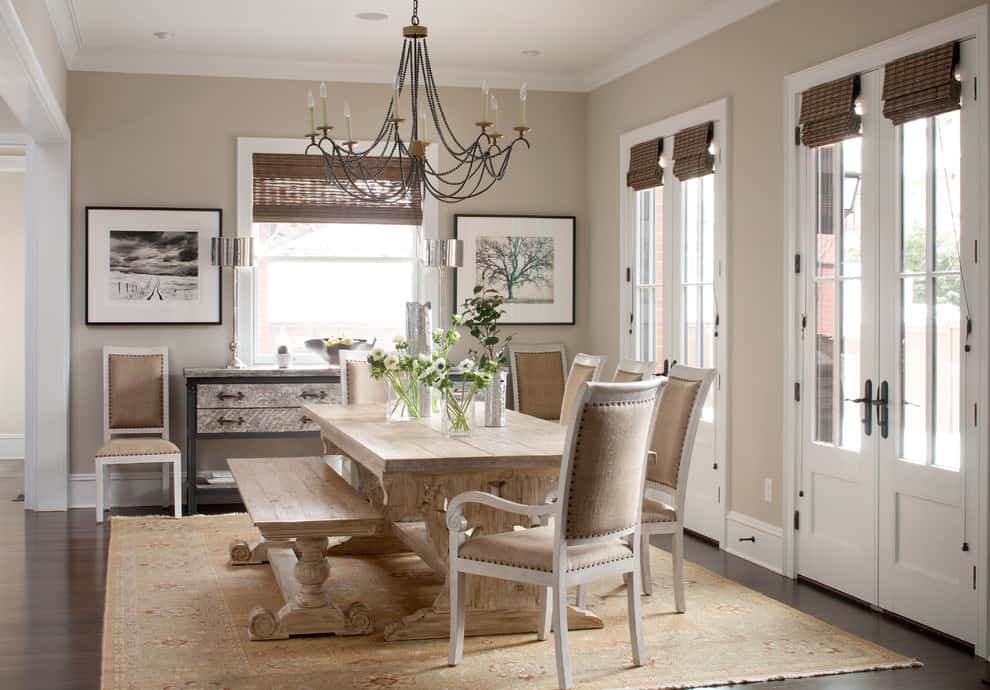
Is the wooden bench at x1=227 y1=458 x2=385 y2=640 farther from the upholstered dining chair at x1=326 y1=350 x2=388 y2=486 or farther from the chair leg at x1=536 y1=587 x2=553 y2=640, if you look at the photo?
the upholstered dining chair at x1=326 y1=350 x2=388 y2=486

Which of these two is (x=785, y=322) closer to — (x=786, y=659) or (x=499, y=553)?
(x=786, y=659)

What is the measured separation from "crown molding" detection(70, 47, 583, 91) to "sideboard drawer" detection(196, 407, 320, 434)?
7.12ft

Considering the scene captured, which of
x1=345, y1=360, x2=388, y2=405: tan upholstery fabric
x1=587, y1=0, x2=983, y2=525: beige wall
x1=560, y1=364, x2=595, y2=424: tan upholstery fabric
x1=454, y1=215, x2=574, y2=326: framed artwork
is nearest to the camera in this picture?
x1=587, y1=0, x2=983, y2=525: beige wall

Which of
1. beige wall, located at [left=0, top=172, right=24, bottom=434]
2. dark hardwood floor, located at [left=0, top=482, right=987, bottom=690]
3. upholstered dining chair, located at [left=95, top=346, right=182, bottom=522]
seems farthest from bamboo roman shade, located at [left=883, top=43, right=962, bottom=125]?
beige wall, located at [left=0, top=172, right=24, bottom=434]

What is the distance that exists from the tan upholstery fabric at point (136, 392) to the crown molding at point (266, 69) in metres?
1.84

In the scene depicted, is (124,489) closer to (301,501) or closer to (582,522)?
(301,501)

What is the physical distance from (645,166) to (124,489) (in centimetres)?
386

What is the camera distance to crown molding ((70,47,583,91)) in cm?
692

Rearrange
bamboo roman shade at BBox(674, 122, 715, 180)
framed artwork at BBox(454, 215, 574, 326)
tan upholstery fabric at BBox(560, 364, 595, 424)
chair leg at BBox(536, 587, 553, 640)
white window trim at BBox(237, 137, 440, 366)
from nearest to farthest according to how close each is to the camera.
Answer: chair leg at BBox(536, 587, 553, 640)
tan upholstery fabric at BBox(560, 364, 595, 424)
bamboo roman shade at BBox(674, 122, 715, 180)
white window trim at BBox(237, 137, 440, 366)
framed artwork at BBox(454, 215, 574, 326)

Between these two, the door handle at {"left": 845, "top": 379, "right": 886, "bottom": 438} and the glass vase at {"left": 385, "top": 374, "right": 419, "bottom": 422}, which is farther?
the glass vase at {"left": 385, "top": 374, "right": 419, "bottom": 422}

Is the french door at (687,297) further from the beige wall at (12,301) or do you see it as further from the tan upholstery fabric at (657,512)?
the beige wall at (12,301)

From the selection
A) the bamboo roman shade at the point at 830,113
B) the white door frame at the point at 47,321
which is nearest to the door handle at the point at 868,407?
the bamboo roman shade at the point at 830,113

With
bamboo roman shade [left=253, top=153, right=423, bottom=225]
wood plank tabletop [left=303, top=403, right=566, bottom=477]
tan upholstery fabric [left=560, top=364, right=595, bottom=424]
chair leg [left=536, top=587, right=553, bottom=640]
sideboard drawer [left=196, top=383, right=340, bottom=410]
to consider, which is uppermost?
bamboo roman shade [left=253, top=153, right=423, bottom=225]

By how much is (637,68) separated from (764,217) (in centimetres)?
183
